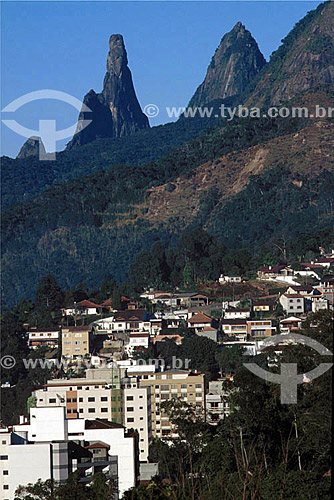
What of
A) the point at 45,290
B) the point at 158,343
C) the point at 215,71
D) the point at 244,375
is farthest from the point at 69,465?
the point at 215,71

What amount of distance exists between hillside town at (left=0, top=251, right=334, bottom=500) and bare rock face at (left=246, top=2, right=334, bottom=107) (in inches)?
2176

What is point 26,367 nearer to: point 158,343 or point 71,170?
point 158,343

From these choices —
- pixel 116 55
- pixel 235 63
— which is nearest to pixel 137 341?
pixel 116 55

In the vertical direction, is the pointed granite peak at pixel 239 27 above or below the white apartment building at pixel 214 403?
above

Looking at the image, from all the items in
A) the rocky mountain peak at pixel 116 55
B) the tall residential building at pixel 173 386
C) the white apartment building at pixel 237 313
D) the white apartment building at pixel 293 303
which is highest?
the rocky mountain peak at pixel 116 55

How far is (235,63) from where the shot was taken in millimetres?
160875

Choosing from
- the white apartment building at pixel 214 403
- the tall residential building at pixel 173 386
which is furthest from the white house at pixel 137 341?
the tall residential building at pixel 173 386

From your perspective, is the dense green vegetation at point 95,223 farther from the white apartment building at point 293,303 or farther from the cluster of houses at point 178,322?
the white apartment building at point 293,303

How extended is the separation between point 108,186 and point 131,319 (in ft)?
141

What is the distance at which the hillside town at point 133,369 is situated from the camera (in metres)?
29.3

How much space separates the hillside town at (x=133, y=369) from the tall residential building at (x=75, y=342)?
53mm

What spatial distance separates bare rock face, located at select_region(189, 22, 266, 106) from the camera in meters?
160

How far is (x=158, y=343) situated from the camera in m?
57.8

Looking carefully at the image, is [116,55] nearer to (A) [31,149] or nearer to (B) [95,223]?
(A) [31,149]
